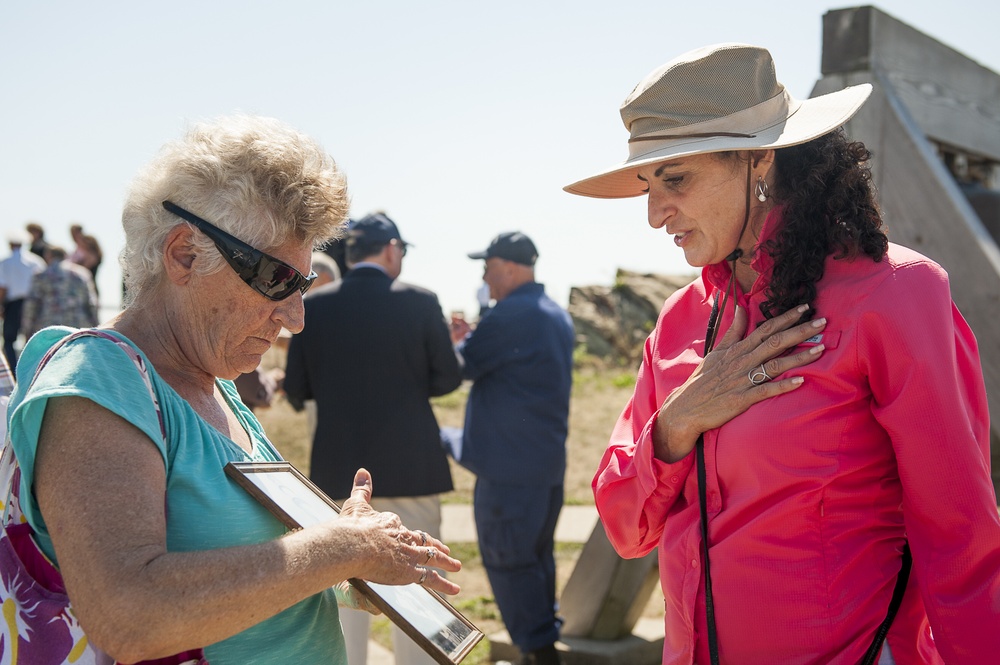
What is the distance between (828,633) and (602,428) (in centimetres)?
757

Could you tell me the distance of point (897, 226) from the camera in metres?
3.50

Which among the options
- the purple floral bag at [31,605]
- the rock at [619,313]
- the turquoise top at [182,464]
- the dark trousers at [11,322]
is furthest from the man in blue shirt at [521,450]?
the dark trousers at [11,322]

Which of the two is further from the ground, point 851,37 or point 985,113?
point 851,37

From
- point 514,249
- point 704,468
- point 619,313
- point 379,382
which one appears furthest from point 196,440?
point 619,313

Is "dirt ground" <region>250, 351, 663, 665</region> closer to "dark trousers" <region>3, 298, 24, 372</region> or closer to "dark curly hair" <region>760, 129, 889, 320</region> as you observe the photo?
"dark curly hair" <region>760, 129, 889, 320</region>

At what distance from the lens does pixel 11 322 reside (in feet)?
35.1

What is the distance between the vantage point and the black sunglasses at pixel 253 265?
1589mm

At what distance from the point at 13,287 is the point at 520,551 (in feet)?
27.9

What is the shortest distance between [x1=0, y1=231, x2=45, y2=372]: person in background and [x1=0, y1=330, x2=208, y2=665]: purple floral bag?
32.3 ft

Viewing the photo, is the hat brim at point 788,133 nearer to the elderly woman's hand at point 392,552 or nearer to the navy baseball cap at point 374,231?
the elderly woman's hand at point 392,552

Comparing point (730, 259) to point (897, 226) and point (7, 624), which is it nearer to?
point (7, 624)

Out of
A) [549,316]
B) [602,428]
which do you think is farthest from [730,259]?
[602,428]

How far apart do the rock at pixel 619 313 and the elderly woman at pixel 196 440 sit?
993 cm

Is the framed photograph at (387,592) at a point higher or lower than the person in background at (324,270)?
higher
